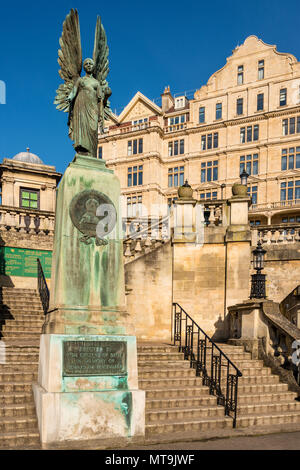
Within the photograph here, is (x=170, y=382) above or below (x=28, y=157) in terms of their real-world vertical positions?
below

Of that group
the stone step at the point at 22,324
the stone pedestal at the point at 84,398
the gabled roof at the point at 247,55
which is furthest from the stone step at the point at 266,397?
the gabled roof at the point at 247,55

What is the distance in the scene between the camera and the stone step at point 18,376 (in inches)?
302

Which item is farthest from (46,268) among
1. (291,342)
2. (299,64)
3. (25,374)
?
(299,64)

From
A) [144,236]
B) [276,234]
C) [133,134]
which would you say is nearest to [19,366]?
[144,236]

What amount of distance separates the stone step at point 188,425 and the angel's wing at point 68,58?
19.4 feet

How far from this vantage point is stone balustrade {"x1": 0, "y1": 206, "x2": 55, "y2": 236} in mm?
17438

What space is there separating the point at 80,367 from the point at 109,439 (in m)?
1.14

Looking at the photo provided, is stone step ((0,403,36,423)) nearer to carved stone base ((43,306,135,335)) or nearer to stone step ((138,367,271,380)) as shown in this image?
carved stone base ((43,306,135,335))

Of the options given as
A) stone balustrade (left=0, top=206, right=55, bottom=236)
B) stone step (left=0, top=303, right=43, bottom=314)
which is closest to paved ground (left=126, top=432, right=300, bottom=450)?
stone step (left=0, top=303, right=43, bottom=314)

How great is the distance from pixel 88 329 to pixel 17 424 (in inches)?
69.8

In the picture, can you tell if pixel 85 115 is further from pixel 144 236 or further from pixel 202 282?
pixel 144 236

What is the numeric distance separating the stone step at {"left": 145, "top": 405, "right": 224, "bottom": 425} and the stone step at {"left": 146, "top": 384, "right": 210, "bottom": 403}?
0.50m

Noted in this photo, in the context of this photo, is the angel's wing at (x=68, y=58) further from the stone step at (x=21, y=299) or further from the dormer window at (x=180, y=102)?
the dormer window at (x=180, y=102)

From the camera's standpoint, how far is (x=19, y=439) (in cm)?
606
